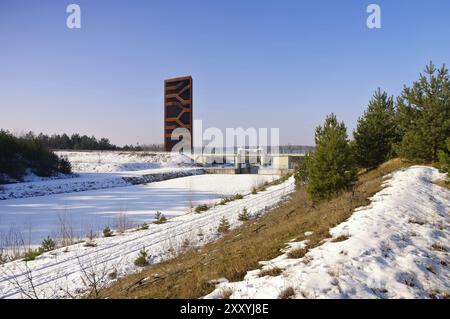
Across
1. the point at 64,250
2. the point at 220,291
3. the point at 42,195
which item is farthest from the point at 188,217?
the point at 42,195

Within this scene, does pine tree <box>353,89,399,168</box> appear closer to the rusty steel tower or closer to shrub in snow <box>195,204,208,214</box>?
shrub in snow <box>195,204,208,214</box>

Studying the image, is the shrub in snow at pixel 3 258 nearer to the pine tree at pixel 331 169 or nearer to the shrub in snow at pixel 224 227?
the shrub in snow at pixel 224 227

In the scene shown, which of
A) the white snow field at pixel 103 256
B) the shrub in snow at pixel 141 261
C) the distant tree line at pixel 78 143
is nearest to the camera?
the white snow field at pixel 103 256

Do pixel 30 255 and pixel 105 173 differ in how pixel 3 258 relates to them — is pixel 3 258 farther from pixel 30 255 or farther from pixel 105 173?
pixel 105 173

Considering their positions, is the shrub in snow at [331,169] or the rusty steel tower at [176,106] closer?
the shrub in snow at [331,169]

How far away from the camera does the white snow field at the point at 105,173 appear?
2412 cm

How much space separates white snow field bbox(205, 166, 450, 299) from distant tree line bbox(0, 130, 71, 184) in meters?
31.0

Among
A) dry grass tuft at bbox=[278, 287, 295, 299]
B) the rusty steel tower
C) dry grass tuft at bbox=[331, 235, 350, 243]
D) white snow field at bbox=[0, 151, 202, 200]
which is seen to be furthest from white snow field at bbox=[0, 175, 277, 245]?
the rusty steel tower

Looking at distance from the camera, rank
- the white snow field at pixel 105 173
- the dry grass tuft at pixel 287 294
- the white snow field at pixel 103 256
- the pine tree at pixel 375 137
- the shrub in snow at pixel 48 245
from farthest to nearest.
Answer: the white snow field at pixel 105 173 < the pine tree at pixel 375 137 < the shrub in snow at pixel 48 245 < the white snow field at pixel 103 256 < the dry grass tuft at pixel 287 294

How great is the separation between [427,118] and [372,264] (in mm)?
13977

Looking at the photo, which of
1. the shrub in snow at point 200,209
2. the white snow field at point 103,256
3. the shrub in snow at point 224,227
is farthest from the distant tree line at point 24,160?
the shrub in snow at point 224,227

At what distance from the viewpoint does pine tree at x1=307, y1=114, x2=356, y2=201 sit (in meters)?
11.4

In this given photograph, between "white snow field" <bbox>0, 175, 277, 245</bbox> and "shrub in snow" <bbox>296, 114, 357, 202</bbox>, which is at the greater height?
"shrub in snow" <bbox>296, 114, 357, 202</bbox>

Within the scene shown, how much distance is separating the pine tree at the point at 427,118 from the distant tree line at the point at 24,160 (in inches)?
1308
